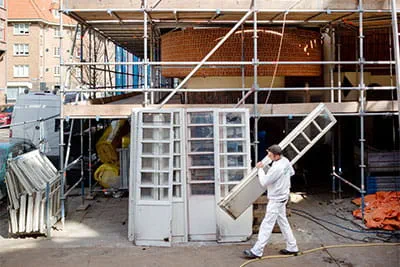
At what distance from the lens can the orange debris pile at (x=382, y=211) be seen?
824cm

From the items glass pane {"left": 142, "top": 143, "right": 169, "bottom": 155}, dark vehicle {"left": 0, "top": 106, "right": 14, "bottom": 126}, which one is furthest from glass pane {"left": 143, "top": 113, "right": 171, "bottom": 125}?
dark vehicle {"left": 0, "top": 106, "right": 14, "bottom": 126}

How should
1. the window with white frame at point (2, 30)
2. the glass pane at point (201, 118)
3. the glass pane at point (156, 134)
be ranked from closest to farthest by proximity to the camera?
the glass pane at point (156, 134), the glass pane at point (201, 118), the window with white frame at point (2, 30)

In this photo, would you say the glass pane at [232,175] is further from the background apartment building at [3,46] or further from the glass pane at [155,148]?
the background apartment building at [3,46]

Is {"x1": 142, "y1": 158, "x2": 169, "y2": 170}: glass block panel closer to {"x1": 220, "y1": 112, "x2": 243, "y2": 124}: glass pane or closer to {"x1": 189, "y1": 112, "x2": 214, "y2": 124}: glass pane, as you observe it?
{"x1": 189, "y1": 112, "x2": 214, "y2": 124}: glass pane

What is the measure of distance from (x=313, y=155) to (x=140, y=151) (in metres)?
6.50

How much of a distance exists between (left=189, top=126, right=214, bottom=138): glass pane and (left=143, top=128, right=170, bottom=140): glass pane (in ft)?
1.41

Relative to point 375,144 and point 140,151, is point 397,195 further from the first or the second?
point 140,151

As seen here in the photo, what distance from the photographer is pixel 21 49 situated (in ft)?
159

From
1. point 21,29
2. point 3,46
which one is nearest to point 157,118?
point 3,46

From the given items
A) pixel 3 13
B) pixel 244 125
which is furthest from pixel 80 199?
pixel 3 13

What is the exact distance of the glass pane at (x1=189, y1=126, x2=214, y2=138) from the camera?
8.03 metres

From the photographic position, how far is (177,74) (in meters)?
9.77

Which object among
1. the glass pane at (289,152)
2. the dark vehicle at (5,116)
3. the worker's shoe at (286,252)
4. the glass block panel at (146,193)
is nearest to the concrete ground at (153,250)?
the worker's shoe at (286,252)

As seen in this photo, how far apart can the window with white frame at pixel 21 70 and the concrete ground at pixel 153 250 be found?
138 feet
